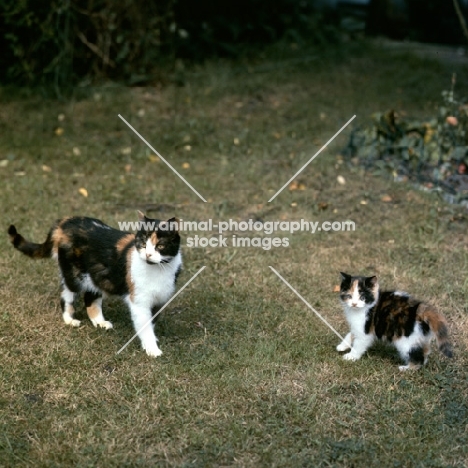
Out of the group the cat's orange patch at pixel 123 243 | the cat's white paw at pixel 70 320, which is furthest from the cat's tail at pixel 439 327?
the cat's white paw at pixel 70 320

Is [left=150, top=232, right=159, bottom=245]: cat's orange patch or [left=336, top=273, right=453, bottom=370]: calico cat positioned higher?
[left=150, top=232, right=159, bottom=245]: cat's orange patch

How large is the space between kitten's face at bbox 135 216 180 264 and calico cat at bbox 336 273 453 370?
1.01 m

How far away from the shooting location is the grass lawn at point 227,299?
12.4 ft

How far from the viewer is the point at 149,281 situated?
14.8 ft

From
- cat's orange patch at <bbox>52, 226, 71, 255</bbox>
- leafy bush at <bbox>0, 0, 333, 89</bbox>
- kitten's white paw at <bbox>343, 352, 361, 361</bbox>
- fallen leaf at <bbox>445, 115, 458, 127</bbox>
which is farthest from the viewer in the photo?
leafy bush at <bbox>0, 0, 333, 89</bbox>

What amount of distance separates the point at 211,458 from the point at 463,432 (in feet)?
4.17

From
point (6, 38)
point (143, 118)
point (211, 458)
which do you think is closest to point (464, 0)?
point (143, 118)

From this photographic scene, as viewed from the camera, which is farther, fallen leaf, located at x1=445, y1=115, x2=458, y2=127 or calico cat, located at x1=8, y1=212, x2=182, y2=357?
fallen leaf, located at x1=445, y1=115, x2=458, y2=127

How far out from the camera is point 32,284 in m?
5.46

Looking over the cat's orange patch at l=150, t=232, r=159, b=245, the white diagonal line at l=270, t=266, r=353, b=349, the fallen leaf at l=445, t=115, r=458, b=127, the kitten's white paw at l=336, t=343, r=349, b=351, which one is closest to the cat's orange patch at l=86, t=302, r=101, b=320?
the cat's orange patch at l=150, t=232, r=159, b=245

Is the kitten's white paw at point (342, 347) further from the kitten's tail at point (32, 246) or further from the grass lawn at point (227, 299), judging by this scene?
the kitten's tail at point (32, 246)

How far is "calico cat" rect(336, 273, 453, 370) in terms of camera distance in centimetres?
427

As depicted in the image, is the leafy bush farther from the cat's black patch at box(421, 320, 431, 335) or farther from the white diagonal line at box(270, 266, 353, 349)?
the cat's black patch at box(421, 320, 431, 335)

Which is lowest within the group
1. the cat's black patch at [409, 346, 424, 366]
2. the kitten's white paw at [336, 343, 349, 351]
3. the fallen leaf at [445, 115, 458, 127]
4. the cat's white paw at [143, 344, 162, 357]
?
the kitten's white paw at [336, 343, 349, 351]
